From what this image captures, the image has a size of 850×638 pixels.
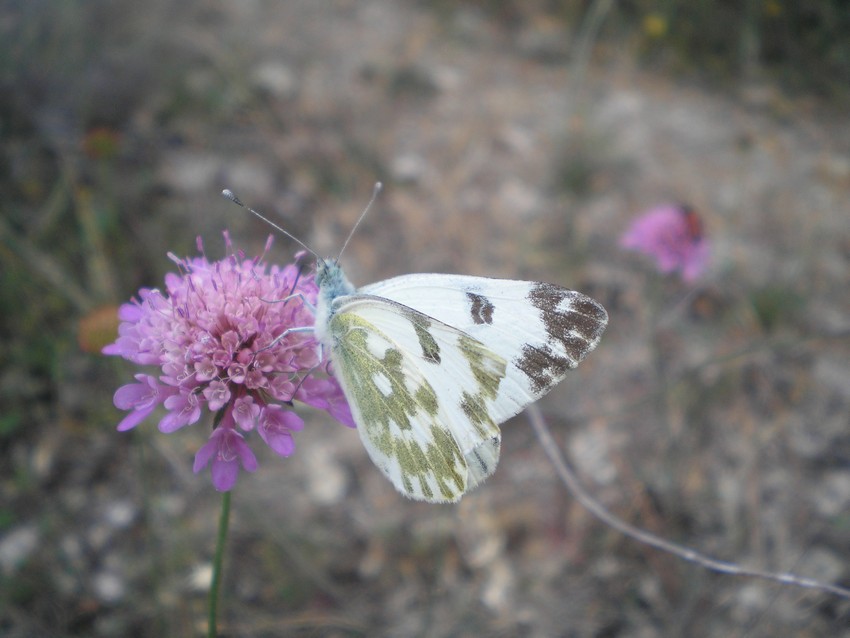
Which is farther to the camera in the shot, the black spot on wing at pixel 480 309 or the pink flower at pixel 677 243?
the pink flower at pixel 677 243

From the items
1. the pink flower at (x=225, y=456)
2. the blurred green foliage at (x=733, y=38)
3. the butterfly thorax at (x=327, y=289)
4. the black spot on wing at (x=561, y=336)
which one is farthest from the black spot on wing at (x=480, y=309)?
the blurred green foliage at (x=733, y=38)

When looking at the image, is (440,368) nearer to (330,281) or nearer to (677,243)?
(330,281)

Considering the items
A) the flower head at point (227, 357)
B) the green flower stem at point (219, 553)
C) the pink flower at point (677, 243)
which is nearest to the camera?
the green flower stem at point (219, 553)

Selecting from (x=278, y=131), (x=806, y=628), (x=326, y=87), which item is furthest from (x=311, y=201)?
(x=806, y=628)

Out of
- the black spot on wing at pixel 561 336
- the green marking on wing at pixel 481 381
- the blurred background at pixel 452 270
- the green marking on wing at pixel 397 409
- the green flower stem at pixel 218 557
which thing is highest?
the black spot on wing at pixel 561 336

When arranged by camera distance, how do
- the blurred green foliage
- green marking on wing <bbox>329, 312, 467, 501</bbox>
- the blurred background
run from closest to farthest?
green marking on wing <bbox>329, 312, 467, 501</bbox>, the blurred background, the blurred green foliage

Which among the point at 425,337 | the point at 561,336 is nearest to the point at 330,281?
the point at 425,337

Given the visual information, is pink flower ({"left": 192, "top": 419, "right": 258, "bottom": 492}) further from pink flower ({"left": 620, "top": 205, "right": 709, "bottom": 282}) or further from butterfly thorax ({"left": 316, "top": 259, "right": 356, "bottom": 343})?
pink flower ({"left": 620, "top": 205, "right": 709, "bottom": 282})

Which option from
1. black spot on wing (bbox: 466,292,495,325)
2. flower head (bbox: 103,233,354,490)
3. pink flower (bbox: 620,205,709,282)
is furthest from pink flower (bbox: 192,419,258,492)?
pink flower (bbox: 620,205,709,282)

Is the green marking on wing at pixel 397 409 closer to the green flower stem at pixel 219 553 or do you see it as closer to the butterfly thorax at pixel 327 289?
the butterfly thorax at pixel 327 289
